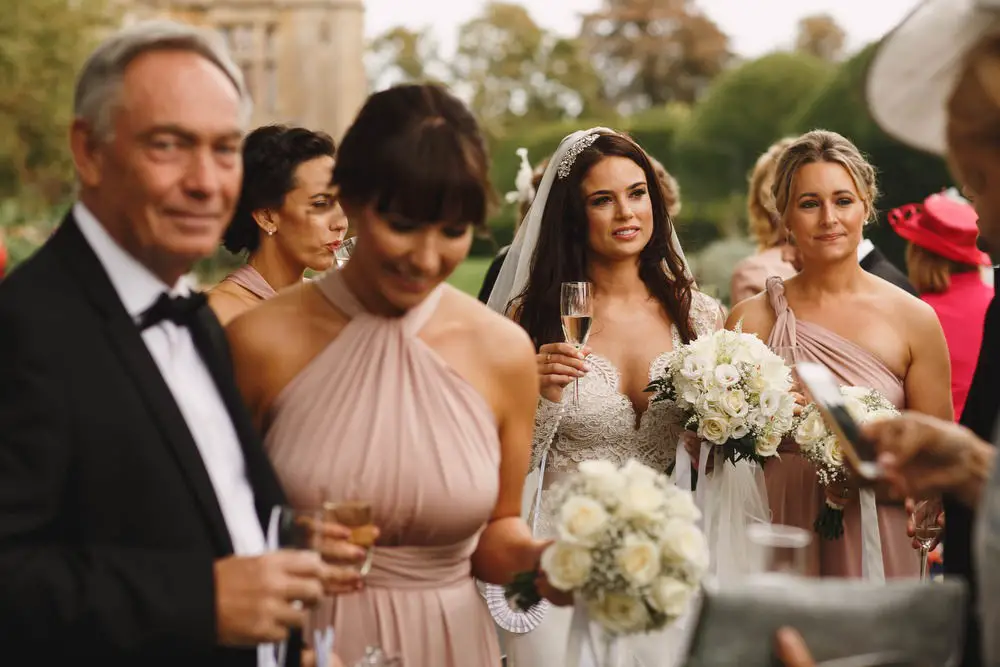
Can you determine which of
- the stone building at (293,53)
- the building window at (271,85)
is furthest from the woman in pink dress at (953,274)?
the building window at (271,85)

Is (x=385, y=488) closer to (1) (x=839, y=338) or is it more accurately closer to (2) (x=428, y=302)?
(2) (x=428, y=302)

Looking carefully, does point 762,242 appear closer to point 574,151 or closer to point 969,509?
point 574,151

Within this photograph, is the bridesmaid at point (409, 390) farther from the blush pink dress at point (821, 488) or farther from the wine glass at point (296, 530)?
the blush pink dress at point (821, 488)

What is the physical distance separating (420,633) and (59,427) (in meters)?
1.26

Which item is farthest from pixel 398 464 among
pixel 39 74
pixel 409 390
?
pixel 39 74

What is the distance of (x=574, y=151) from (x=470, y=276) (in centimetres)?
2511

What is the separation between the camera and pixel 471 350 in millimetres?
3182

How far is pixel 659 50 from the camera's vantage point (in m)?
70.8

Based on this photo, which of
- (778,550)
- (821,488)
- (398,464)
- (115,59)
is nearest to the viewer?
(778,550)

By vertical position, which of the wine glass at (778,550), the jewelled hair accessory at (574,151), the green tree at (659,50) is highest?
the green tree at (659,50)

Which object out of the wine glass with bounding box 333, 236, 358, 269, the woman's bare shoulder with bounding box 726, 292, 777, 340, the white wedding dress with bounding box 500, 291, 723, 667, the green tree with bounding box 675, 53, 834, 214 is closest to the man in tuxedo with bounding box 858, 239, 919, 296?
the woman's bare shoulder with bounding box 726, 292, 777, 340

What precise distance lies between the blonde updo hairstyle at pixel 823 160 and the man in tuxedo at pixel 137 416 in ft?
12.0

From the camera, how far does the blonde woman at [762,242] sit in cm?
809

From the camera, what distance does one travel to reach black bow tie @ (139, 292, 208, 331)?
2.43 metres
